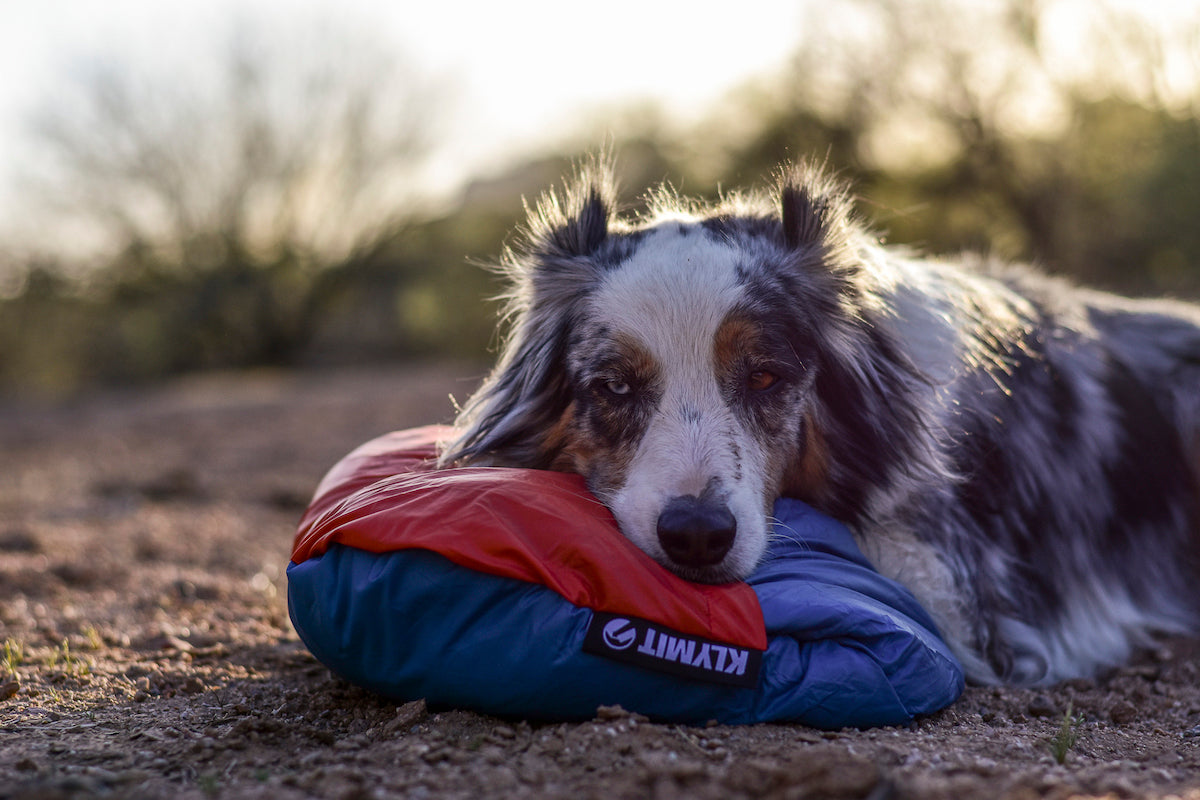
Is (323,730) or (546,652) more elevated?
(546,652)

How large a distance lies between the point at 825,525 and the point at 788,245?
105 cm

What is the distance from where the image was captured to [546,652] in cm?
283

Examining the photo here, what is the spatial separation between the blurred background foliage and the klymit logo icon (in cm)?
1275

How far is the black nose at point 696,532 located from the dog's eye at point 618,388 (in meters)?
0.56

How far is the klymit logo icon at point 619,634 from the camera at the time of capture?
2824 mm

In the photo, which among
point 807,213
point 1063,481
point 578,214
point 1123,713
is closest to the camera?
point 1123,713

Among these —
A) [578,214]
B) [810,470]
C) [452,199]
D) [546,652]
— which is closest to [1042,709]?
[810,470]

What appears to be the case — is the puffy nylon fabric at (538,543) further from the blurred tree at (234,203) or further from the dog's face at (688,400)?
the blurred tree at (234,203)

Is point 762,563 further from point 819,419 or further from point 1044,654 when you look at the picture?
point 1044,654

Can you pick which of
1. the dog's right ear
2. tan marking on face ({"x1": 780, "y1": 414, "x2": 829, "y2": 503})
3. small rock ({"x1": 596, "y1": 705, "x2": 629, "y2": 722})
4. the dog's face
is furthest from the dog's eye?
small rock ({"x1": 596, "y1": 705, "x2": 629, "y2": 722})

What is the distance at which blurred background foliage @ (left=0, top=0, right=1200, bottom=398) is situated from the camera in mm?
17906

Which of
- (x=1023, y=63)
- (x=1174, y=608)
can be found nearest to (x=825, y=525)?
(x=1174, y=608)

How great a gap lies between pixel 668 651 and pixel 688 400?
2.93 ft

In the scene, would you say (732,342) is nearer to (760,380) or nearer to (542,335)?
(760,380)
